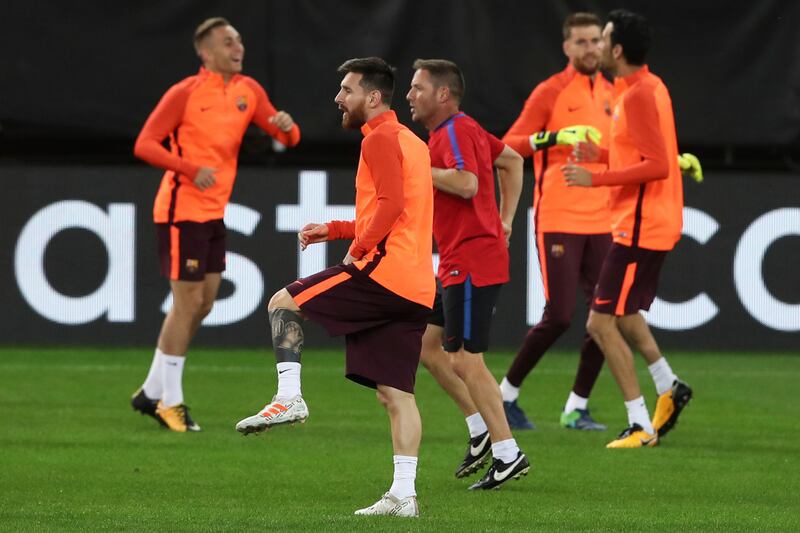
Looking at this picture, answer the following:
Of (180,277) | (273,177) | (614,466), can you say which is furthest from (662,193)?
(273,177)

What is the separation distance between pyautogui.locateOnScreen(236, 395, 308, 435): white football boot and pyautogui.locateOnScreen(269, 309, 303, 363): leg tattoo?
210 mm

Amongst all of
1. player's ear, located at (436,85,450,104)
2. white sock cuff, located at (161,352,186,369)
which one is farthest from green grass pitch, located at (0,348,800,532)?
player's ear, located at (436,85,450,104)

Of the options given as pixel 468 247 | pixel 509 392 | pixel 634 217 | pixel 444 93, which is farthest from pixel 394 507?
pixel 509 392

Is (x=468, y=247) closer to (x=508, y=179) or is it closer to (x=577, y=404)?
(x=508, y=179)

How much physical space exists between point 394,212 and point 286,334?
69 centimetres

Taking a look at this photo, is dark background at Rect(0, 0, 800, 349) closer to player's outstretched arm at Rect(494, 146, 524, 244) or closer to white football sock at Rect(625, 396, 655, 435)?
white football sock at Rect(625, 396, 655, 435)

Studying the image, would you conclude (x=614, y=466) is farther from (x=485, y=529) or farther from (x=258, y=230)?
(x=258, y=230)

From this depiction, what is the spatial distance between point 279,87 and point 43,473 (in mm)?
7768

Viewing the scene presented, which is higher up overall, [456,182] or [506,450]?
[456,182]

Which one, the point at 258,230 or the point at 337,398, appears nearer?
the point at 337,398

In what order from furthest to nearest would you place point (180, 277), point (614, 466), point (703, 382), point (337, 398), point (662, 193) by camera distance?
point (703, 382)
point (337, 398)
point (180, 277)
point (662, 193)
point (614, 466)

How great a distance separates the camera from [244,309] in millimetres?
15312

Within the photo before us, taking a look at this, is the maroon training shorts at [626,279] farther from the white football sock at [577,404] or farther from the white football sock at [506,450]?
the white football sock at [506,450]

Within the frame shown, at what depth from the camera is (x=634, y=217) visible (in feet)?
32.7
